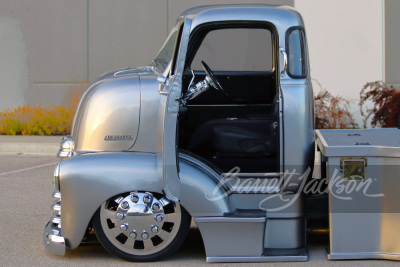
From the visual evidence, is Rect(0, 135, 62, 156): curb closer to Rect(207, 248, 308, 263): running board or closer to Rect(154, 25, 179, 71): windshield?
Rect(154, 25, 179, 71): windshield

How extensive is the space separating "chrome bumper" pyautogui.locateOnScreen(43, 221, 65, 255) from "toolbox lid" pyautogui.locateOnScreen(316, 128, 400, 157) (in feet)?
7.01

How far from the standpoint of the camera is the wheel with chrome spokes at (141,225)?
523cm

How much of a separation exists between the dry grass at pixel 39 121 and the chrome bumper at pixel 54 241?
10333 mm

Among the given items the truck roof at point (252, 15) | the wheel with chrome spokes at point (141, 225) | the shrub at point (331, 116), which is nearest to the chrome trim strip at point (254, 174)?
the wheel with chrome spokes at point (141, 225)

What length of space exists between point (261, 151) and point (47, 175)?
220 inches

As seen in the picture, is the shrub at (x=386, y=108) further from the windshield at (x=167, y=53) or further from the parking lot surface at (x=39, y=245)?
the windshield at (x=167, y=53)

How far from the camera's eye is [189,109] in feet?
20.6

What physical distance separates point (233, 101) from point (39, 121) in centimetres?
1004

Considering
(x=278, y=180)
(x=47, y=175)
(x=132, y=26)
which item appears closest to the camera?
(x=278, y=180)

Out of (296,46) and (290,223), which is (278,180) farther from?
(296,46)

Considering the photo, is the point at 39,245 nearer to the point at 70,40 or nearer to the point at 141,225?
the point at 141,225

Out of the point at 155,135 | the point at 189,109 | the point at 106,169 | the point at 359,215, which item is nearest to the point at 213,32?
the point at 189,109

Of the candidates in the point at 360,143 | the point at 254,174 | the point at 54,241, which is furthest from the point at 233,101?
the point at 54,241

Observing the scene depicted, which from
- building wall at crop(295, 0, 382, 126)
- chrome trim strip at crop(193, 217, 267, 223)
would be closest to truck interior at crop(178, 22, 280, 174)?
chrome trim strip at crop(193, 217, 267, 223)
